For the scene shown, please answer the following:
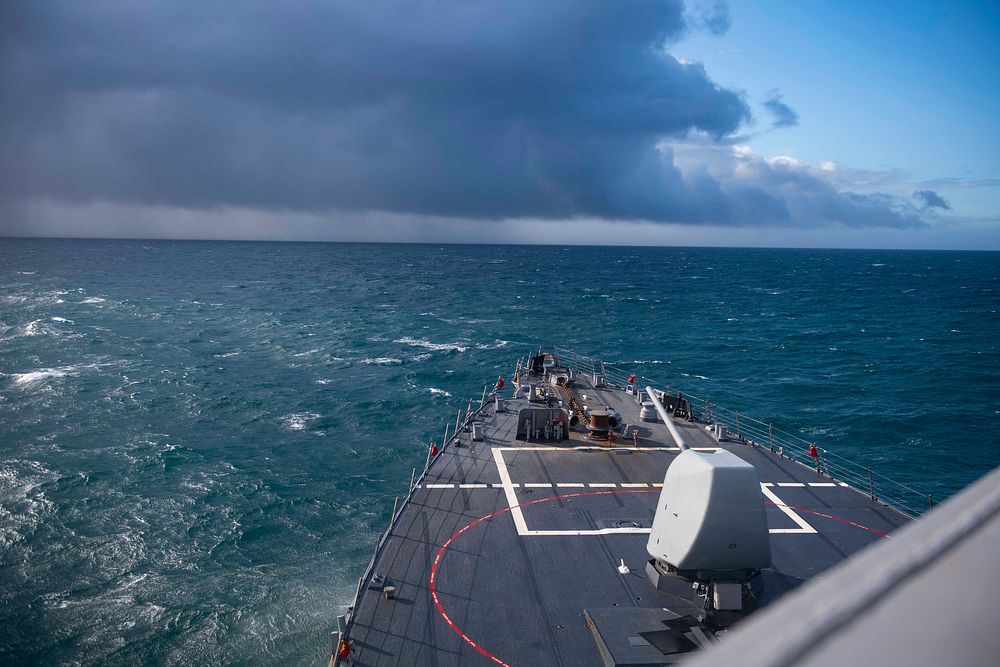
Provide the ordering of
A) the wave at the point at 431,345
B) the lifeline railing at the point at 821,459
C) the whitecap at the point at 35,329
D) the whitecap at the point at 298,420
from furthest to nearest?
the whitecap at the point at 35,329
the wave at the point at 431,345
the whitecap at the point at 298,420
the lifeline railing at the point at 821,459

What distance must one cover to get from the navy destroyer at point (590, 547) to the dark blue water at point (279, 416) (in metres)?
8.72

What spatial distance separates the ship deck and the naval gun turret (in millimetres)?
1229

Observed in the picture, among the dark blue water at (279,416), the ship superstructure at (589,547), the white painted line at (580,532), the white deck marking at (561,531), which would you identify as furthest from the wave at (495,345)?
the white painted line at (580,532)

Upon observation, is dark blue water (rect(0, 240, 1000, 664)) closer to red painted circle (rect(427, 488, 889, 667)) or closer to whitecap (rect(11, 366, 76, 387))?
whitecap (rect(11, 366, 76, 387))

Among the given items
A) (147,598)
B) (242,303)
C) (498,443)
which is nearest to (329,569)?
(147,598)

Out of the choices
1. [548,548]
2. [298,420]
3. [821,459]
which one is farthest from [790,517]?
[298,420]

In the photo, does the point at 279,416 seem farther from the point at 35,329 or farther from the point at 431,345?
the point at 35,329

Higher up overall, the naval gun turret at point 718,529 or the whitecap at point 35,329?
the naval gun turret at point 718,529

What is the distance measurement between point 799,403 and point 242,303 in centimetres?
9901

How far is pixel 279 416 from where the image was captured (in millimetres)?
52156

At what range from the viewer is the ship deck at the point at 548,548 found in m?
17.0

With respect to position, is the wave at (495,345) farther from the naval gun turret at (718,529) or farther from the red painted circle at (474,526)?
the naval gun turret at (718,529)

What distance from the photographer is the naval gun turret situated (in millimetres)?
17391

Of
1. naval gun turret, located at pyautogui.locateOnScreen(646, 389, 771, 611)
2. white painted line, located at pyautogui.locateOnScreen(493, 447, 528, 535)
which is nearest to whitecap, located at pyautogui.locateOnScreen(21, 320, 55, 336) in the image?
white painted line, located at pyautogui.locateOnScreen(493, 447, 528, 535)
